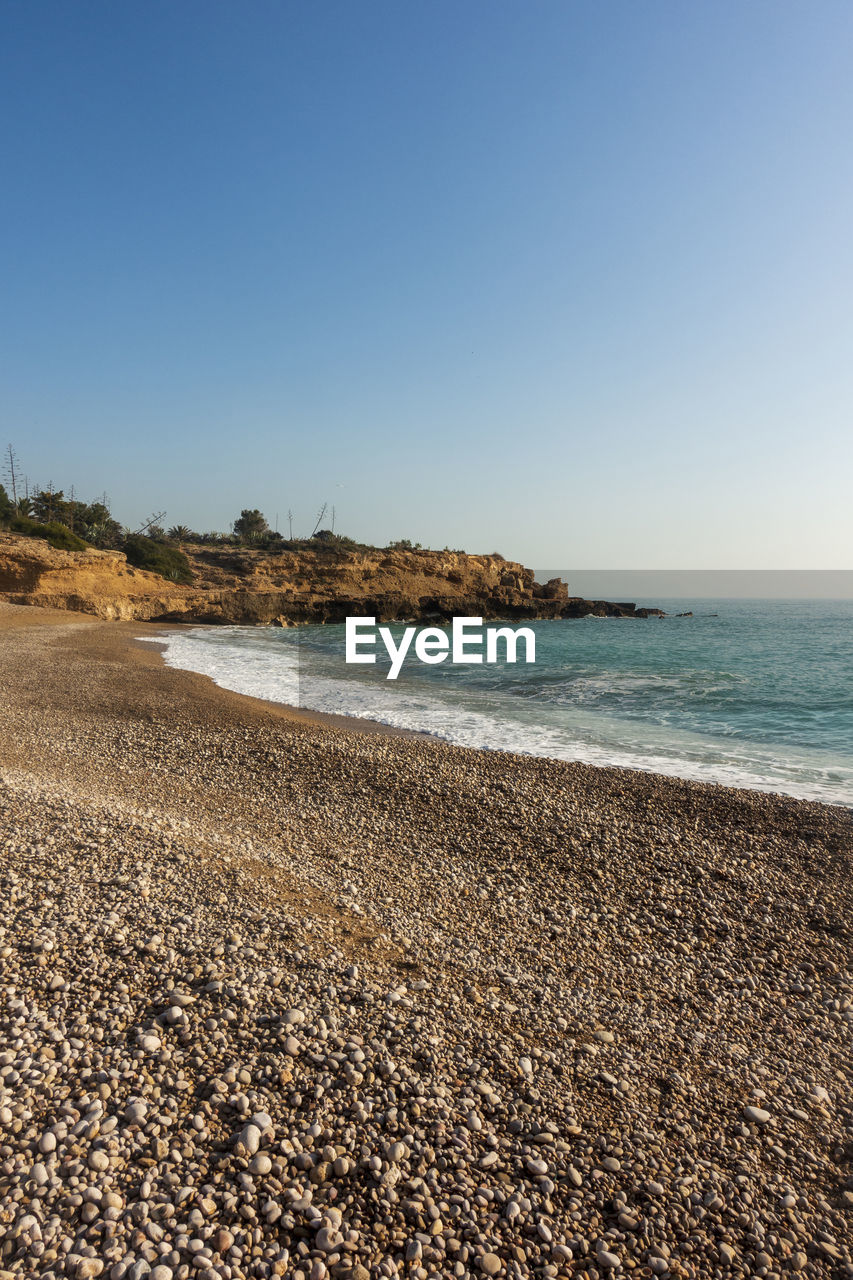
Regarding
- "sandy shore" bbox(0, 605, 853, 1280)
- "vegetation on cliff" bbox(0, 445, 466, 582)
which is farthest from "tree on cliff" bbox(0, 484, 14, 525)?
"sandy shore" bbox(0, 605, 853, 1280)

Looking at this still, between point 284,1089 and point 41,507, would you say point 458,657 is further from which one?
point 41,507

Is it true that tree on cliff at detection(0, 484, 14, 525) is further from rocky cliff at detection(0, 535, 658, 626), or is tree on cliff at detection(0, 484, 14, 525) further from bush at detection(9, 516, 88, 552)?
rocky cliff at detection(0, 535, 658, 626)

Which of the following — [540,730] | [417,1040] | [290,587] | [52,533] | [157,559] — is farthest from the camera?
[157,559]

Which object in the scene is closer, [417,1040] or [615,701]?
[417,1040]

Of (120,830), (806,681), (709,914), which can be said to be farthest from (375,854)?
(806,681)

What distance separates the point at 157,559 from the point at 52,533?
9938 mm

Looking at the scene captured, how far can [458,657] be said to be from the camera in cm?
2978

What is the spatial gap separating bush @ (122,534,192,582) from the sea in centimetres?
1861

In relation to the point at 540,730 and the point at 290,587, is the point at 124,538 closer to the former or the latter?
the point at 290,587

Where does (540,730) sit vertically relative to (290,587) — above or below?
below

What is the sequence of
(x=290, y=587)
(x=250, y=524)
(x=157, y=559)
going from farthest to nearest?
(x=250, y=524), (x=157, y=559), (x=290, y=587)

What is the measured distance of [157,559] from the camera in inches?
2042

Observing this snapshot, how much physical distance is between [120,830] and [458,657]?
933 inches

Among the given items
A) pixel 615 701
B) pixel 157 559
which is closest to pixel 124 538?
pixel 157 559
